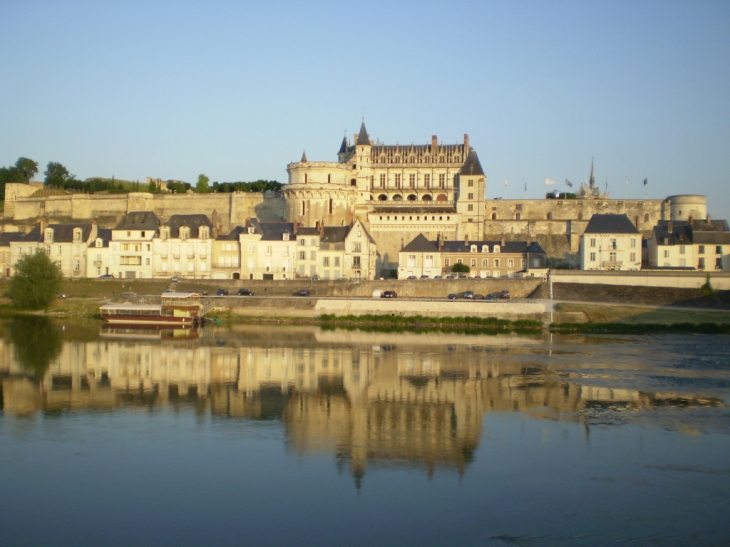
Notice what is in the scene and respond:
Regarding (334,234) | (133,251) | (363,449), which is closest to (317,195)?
(334,234)

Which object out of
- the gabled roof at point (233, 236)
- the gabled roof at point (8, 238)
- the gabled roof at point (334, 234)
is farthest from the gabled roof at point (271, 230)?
the gabled roof at point (8, 238)

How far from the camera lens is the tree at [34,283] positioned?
114ft

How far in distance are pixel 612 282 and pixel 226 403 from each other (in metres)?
23.7

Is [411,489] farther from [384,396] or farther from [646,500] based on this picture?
[384,396]

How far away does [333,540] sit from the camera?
9.52 meters

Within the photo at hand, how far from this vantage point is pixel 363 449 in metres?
13.0

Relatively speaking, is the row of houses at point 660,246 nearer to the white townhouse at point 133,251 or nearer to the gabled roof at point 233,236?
the gabled roof at point 233,236

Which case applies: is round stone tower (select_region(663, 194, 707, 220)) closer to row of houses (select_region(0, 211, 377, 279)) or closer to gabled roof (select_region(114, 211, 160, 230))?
row of houses (select_region(0, 211, 377, 279))

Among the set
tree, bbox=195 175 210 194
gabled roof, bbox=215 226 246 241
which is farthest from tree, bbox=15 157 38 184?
gabled roof, bbox=215 226 246 241

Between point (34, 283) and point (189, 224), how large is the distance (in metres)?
9.19

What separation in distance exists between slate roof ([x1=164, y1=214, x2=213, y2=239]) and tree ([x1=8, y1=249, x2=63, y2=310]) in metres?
7.40

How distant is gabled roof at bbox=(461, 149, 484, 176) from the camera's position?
49.9 metres

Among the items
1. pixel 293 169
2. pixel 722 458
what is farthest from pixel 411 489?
pixel 293 169

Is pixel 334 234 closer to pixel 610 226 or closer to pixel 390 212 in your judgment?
pixel 390 212
